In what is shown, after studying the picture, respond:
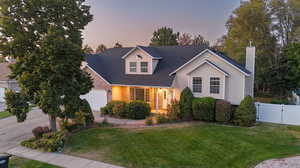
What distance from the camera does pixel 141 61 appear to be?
19.2 meters

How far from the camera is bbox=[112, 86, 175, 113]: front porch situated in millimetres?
18377

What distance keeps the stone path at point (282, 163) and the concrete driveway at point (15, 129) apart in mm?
12394

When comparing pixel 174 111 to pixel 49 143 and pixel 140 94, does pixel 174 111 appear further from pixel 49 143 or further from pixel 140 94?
pixel 49 143


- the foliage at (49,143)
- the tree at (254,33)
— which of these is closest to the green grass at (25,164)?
the foliage at (49,143)

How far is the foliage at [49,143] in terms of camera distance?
1009 centimetres

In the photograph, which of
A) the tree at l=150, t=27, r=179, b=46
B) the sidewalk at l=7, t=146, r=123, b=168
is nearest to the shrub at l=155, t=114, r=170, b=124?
the sidewalk at l=7, t=146, r=123, b=168

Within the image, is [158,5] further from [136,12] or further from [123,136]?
[123,136]

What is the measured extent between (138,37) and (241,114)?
24041 millimetres

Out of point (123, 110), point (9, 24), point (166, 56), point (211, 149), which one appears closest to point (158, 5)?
point (166, 56)

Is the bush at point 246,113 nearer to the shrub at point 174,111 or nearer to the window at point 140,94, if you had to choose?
the shrub at point 174,111

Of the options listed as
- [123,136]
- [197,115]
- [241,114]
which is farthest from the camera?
[197,115]

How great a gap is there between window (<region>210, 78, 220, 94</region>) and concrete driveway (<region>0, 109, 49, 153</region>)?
12997 millimetres

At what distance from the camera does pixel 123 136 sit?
1188cm

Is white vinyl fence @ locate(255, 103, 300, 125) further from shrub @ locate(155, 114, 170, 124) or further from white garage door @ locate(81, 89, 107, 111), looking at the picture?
white garage door @ locate(81, 89, 107, 111)
